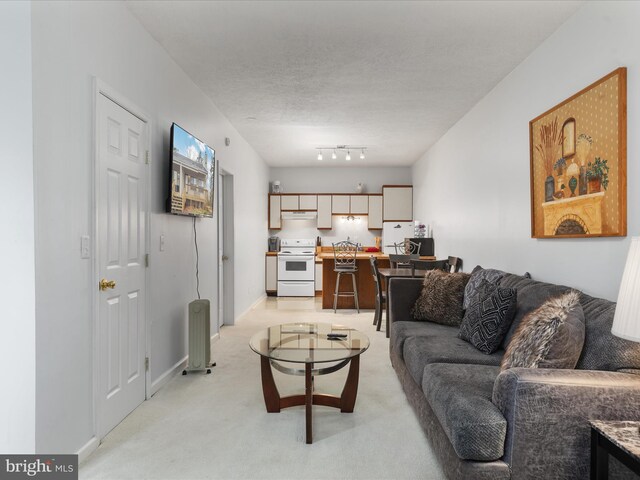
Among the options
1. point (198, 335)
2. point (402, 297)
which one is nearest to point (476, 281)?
point (402, 297)

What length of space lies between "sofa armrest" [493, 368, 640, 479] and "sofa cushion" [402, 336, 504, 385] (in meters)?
0.87

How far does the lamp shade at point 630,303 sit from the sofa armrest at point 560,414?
0.27 meters

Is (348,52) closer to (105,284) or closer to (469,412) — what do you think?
(105,284)

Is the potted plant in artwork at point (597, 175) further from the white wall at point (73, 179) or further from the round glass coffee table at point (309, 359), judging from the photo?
the white wall at point (73, 179)

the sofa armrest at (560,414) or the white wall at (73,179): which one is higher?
the white wall at (73,179)

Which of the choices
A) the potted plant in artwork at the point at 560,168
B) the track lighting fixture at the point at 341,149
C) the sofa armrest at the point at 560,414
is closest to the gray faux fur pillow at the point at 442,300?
the potted plant in artwork at the point at 560,168

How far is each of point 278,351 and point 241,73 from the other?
2.49 meters

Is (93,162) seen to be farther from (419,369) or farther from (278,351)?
(419,369)

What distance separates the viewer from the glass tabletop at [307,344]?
98.3 inches

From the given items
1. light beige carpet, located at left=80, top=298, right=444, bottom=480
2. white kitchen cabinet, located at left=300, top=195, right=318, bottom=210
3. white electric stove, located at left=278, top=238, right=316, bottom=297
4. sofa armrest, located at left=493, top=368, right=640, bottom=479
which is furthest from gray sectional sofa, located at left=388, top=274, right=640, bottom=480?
white kitchen cabinet, located at left=300, top=195, right=318, bottom=210

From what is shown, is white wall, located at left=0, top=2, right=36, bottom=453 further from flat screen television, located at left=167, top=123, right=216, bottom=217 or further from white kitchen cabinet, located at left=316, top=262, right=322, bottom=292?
white kitchen cabinet, located at left=316, top=262, right=322, bottom=292

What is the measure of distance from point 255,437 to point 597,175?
2.53 m

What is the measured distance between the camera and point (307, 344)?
9.16 ft

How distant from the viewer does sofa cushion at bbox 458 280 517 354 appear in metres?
2.58
